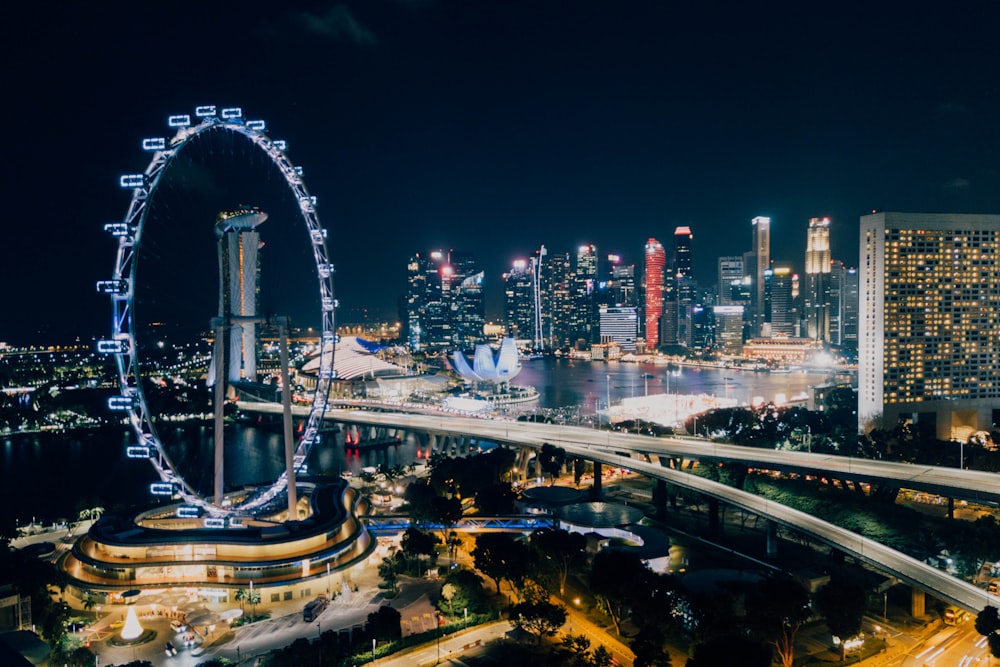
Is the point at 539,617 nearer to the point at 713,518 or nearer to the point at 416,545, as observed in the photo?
the point at 416,545

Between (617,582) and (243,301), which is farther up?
(243,301)

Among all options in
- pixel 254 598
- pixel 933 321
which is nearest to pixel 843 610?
pixel 254 598

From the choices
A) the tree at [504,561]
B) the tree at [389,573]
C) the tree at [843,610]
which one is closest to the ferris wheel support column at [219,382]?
the tree at [389,573]

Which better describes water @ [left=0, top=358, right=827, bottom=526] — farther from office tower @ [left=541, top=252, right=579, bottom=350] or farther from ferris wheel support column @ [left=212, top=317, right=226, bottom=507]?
office tower @ [left=541, top=252, right=579, bottom=350]

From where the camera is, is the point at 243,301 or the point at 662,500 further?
the point at 243,301

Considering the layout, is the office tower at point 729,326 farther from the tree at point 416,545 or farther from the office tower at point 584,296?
the tree at point 416,545

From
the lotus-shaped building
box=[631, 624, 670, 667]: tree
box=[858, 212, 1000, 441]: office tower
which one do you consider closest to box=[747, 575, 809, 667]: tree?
box=[631, 624, 670, 667]: tree

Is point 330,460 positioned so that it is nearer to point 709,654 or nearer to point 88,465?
point 88,465
